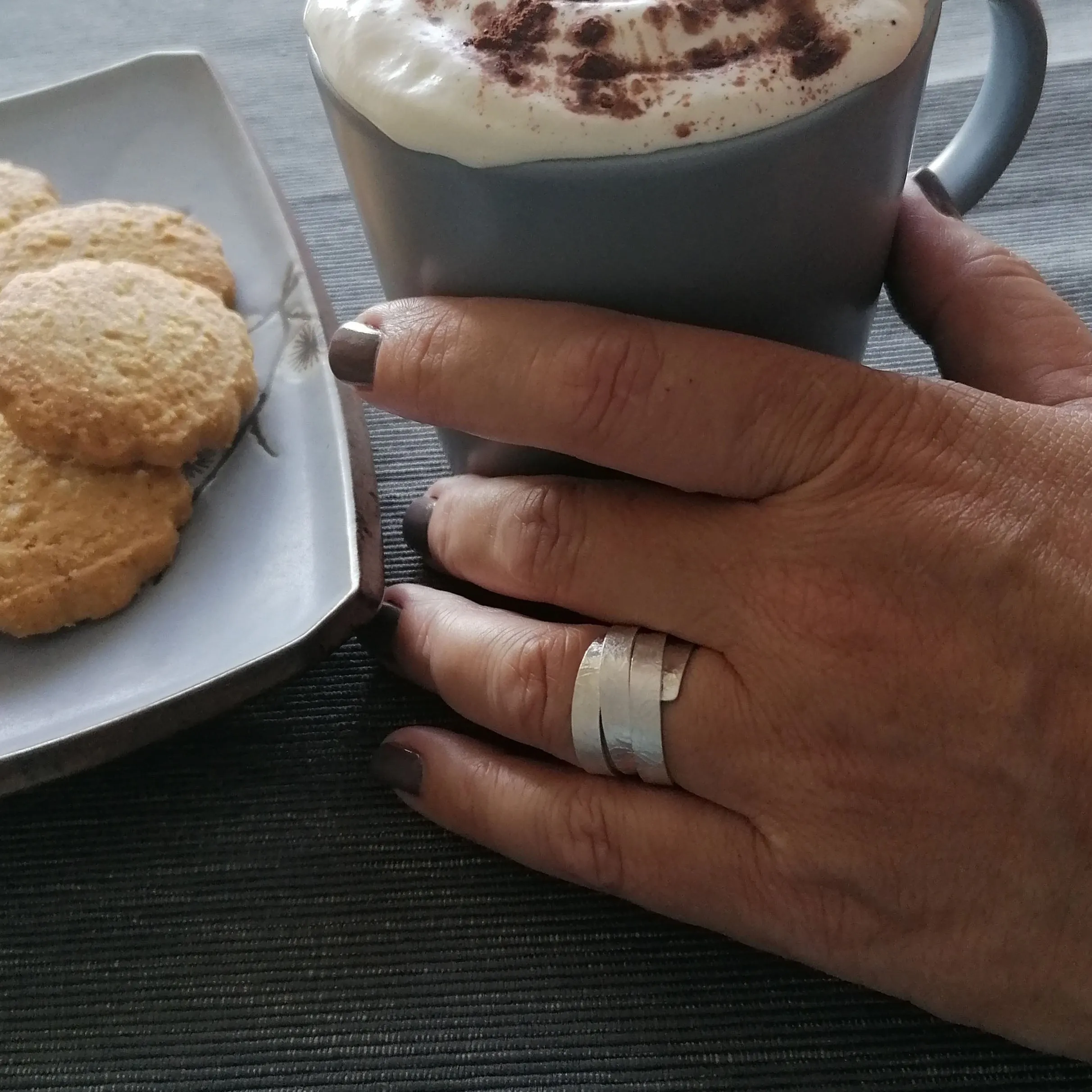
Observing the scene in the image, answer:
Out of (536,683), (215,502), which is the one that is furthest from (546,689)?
(215,502)

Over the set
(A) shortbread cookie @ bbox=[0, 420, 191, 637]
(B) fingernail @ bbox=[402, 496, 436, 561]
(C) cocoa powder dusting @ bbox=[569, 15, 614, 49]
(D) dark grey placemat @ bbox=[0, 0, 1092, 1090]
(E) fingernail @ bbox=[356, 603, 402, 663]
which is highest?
(C) cocoa powder dusting @ bbox=[569, 15, 614, 49]

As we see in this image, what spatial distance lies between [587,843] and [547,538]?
0.11 meters

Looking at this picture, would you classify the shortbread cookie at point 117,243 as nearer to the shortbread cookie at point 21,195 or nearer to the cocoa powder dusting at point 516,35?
the shortbread cookie at point 21,195

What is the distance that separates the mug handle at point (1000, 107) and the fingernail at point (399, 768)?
0.33 meters

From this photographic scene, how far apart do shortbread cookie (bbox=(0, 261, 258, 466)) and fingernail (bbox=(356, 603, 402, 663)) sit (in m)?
0.13

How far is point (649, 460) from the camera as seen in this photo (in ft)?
1.16

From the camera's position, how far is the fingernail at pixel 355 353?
1.22 ft

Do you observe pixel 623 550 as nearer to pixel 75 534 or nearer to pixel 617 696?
pixel 617 696

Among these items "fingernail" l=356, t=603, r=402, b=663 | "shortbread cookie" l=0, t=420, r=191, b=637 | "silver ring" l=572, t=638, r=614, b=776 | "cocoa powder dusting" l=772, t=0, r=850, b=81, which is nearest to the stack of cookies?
"shortbread cookie" l=0, t=420, r=191, b=637

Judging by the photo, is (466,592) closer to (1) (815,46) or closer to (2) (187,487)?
(2) (187,487)

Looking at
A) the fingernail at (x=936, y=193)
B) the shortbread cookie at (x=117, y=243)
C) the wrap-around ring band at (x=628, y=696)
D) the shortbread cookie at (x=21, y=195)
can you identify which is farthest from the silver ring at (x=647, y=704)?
the shortbread cookie at (x=21, y=195)

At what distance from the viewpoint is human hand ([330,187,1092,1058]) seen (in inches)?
13.3

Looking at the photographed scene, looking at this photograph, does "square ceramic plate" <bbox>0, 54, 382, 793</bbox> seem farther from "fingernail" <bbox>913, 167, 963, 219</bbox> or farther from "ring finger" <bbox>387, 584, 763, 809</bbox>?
"fingernail" <bbox>913, 167, 963, 219</bbox>

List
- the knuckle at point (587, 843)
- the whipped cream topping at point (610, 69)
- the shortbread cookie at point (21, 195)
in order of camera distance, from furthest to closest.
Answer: the shortbread cookie at point (21, 195)
the knuckle at point (587, 843)
the whipped cream topping at point (610, 69)
